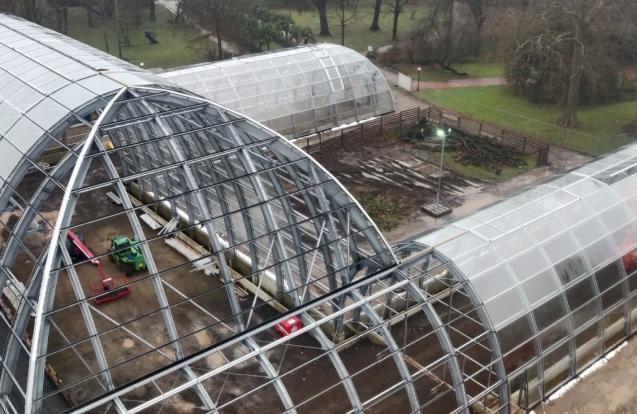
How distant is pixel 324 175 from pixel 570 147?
27.3 metres

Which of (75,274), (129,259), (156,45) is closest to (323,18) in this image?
(156,45)

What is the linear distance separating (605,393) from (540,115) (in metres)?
30.4

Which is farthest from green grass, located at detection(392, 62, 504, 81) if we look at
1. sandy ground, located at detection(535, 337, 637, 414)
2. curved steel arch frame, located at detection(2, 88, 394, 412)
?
curved steel arch frame, located at detection(2, 88, 394, 412)

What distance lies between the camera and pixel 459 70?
5906cm

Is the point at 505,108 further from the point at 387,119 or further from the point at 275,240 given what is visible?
the point at 275,240

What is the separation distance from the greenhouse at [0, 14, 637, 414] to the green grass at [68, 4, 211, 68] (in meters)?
35.4

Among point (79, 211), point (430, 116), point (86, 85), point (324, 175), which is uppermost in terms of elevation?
point (86, 85)

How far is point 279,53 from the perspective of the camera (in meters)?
42.1

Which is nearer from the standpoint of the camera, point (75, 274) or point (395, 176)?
point (75, 274)

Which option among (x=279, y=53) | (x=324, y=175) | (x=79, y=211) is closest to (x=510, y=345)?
(x=324, y=175)

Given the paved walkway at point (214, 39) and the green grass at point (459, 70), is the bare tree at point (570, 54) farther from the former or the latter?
the paved walkway at point (214, 39)

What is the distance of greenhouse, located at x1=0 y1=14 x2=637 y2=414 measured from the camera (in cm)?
1570

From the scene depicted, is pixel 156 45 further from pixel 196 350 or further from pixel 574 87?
pixel 196 350

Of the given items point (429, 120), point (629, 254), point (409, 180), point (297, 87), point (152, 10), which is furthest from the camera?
point (152, 10)
